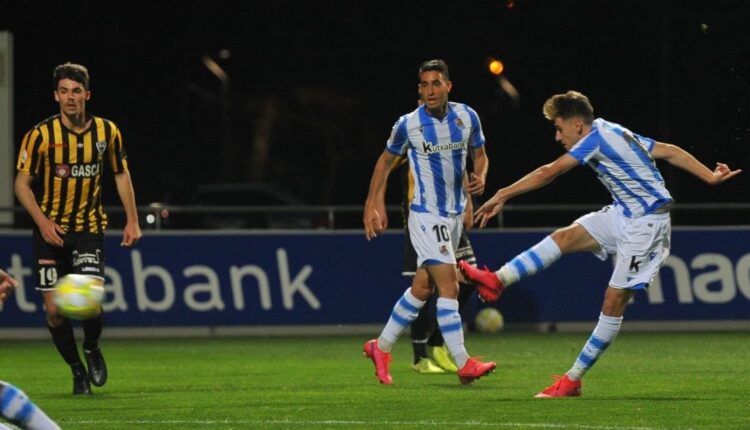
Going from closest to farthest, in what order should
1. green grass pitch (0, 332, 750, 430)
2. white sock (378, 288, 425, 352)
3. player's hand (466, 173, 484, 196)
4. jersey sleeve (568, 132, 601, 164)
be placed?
green grass pitch (0, 332, 750, 430) → jersey sleeve (568, 132, 601, 164) → player's hand (466, 173, 484, 196) → white sock (378, 288, 425, 352)

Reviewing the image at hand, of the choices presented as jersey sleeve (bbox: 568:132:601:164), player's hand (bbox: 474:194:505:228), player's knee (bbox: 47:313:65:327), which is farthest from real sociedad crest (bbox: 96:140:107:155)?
jersey sleeve (bbox: 568:132:601:164)

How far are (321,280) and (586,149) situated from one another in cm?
780

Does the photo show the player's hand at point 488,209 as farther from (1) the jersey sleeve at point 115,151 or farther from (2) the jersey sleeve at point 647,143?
(1) the jersey sleeve at point 115,151

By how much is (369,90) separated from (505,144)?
178 inches

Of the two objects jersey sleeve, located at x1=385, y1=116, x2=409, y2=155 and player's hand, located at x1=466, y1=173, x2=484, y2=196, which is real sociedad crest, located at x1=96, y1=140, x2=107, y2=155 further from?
player's hand, located at x1=466, y1=173, x2=484, y2=196

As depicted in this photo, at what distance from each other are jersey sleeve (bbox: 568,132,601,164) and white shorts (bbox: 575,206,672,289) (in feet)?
1.58

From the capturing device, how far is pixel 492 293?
9.77 metres

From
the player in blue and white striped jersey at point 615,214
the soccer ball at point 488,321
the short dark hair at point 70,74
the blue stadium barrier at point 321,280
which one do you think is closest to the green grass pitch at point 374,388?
the player in blue and white striped jersey at point 615,214

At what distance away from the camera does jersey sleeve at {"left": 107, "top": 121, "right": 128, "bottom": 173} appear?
10.5 meters

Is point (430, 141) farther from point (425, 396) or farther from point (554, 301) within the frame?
point (554, 301)

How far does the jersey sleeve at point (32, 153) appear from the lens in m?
10.3

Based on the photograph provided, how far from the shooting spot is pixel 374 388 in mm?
10547

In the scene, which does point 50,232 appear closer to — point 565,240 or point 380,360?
point 380,360

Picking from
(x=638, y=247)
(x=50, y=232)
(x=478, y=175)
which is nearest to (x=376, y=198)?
(x=478, y=175)
